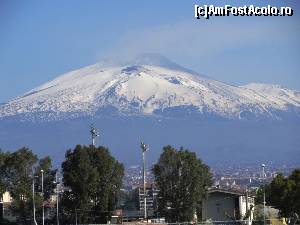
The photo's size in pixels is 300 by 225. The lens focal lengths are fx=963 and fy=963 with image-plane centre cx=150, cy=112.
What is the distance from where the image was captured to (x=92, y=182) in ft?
205

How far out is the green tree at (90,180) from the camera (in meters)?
62.1

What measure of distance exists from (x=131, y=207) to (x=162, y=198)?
135ft

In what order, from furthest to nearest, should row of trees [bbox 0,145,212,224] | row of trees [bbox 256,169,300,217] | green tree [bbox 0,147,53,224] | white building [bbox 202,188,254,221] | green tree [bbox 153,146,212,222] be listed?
white building [bbox 202,188,254,221]
green tree [bbox 0,147,53,224]
green tree [bbox 153,146,212,222]
row of trees [bbox 256,169,300,217]
row of trees [bbox 0,145,212,224]

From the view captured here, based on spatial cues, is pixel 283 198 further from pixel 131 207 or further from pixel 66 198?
pixel 131 207

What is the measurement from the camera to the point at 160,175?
2611 inches

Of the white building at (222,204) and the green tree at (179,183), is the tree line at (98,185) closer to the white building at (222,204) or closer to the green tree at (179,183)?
the green tree at (179,183)

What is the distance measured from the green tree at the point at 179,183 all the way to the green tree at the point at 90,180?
306 cm

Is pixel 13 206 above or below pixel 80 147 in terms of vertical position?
below

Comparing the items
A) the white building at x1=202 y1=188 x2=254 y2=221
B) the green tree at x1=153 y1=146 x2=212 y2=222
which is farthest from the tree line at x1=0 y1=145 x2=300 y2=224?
the white building at x1=202 y1=188 x2=254 y2=221

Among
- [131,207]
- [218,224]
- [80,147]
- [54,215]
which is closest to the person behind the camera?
[218,224]

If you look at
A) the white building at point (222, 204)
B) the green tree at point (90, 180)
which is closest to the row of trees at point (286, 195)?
the white building at point (222, 204)

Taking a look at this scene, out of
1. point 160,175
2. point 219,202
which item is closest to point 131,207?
point 219,202

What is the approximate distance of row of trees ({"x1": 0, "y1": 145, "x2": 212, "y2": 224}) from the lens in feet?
205

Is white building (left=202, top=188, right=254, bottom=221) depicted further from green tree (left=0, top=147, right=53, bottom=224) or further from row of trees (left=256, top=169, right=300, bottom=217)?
green tree (left=0, top=147, right=53, bottom=224)
